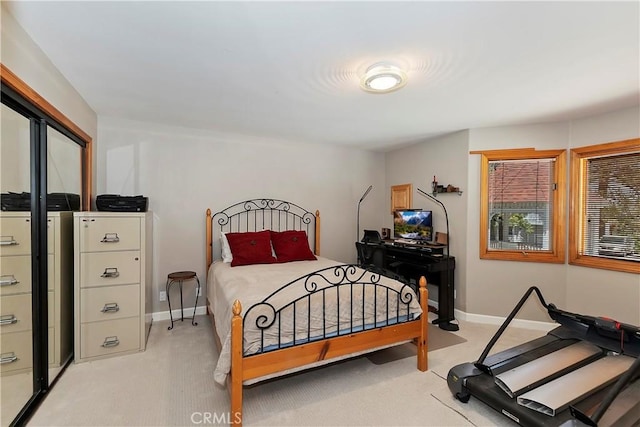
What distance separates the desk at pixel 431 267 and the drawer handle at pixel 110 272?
3273 mm

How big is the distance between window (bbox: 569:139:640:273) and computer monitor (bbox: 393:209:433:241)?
5.14ft

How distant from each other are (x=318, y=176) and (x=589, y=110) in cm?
327

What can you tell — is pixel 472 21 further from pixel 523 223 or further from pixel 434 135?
pixel 523 223

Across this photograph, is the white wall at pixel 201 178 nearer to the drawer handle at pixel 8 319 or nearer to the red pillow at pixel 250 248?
the red pillow at pixel 250 248

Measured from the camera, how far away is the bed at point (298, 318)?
191 cm

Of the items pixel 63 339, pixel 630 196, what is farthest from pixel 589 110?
pixel 63 339

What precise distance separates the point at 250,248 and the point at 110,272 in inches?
55.7

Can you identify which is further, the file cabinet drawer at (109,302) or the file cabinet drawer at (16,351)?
the file cabinet drawer at (109,302)

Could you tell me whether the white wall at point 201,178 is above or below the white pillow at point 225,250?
above

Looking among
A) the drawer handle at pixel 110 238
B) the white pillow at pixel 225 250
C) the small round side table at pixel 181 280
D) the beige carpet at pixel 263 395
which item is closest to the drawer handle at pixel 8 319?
the beige carpet at pixel 263 395

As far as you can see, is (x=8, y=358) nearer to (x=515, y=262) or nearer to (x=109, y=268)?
(x=109, y=268)

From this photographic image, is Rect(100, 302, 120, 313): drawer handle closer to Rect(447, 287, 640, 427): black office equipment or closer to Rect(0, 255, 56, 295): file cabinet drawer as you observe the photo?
Rect(0, 255, 56, 295): file cabinet drawer

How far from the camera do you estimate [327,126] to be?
3719 mm

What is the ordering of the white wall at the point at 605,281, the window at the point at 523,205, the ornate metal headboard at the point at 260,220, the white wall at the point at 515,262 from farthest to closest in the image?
the ornate metal headboard at the point at 260,220 < the window at the point at 523,205 < the white wall at the point at 515,262 < the white wall at the point at 605,281
